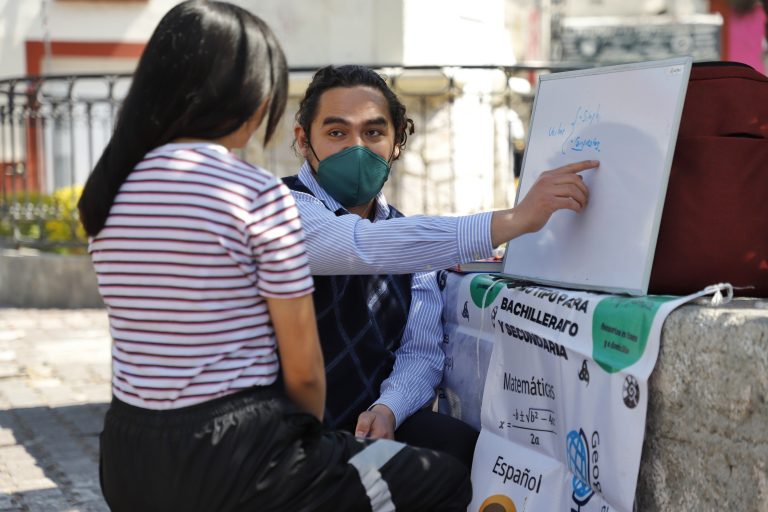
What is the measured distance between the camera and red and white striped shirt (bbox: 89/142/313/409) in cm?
205

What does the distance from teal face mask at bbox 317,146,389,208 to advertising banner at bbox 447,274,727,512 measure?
0.39 m

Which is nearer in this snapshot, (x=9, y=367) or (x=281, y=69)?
(x=281, y=69)

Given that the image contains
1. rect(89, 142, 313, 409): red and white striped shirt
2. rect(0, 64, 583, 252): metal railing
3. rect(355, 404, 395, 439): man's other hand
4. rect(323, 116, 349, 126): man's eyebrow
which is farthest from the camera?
rect(0, 64, 583, 252): metal railing

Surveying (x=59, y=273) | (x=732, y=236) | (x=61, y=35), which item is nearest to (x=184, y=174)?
(x=732, y=236)

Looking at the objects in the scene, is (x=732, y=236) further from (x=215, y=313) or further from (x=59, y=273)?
(x=59, y=273)

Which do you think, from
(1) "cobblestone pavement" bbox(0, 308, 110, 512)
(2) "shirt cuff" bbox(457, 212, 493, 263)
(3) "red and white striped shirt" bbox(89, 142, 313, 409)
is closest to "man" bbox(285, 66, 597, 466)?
(2) "shirt cuff" bbox(457, 212, 493, 263)

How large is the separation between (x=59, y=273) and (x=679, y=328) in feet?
26.5

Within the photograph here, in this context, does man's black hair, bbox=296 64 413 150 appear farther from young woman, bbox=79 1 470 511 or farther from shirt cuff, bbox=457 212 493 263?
young woman, bbox=79 1 470 511

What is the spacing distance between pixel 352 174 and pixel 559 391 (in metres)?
0.82

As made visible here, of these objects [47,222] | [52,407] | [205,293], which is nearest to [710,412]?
[205,293]

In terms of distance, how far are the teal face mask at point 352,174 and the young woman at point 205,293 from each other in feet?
2.59

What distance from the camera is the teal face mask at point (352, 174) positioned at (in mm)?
2992

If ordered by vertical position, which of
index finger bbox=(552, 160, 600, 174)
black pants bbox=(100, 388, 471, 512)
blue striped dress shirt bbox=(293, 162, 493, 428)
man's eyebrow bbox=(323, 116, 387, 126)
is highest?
man's eyebrow bbox=(323, 116, 387, 126)

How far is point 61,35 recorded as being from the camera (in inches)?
639
